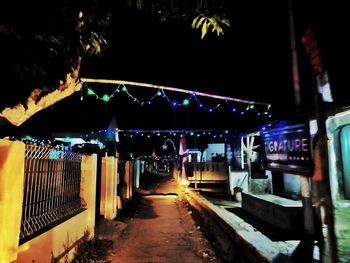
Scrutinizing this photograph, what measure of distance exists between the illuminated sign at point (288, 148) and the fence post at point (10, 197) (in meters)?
3.99

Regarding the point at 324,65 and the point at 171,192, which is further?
the point at 171,192

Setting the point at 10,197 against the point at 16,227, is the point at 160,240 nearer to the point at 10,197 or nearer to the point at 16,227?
the point at 16,227

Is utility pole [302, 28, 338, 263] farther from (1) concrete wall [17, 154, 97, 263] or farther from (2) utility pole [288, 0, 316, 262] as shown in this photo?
(2) utility pole [288, 0, 316, 262]

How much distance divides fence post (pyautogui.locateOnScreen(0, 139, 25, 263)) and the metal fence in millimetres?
714

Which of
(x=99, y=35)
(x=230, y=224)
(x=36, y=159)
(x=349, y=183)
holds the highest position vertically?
(x=99, y=35)

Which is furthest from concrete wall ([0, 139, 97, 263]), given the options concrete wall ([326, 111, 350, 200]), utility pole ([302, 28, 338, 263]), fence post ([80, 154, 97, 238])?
concrete wall ([326, 111, 350, 200])

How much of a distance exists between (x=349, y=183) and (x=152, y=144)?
46.7 m

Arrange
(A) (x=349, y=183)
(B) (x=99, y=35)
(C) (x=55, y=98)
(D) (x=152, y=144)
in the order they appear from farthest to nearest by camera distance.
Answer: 1. (D) (x=152, y=144)
2. (A) (x=349, y=183)
3. (C) (x=55, y=98)
4. (B) (x=99, y=35)

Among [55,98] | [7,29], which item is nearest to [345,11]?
[55,98]

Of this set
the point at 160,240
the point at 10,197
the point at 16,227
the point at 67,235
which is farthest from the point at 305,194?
the point at 10,197

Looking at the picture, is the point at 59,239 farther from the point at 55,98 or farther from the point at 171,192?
the point at 171,192

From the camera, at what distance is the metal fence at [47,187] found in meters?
4.90

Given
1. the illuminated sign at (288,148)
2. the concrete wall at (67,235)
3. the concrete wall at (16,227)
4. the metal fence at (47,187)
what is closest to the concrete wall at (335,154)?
the illuminated sign at (288,148)

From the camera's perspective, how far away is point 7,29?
295 centimetres
